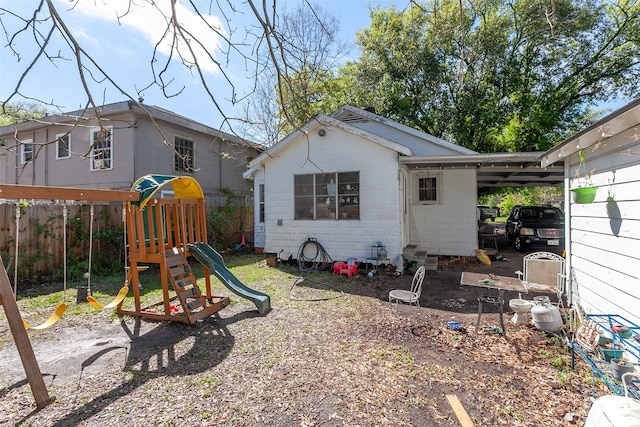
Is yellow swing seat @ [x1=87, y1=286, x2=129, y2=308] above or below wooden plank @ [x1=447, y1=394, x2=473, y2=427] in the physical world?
above

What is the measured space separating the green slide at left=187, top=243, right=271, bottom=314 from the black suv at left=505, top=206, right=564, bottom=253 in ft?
31.1

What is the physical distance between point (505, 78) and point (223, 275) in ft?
52.8

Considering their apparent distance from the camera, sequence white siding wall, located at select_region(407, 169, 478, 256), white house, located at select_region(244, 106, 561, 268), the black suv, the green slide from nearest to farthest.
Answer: the green slide
white house, located at select_region(244, 106, 561, 268)
white siding wall, located at select_region(407, 169, 478, 256)
the black suv

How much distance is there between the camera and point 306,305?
5.72 meters

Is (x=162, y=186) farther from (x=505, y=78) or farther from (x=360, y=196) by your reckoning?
(x=505, y=78)

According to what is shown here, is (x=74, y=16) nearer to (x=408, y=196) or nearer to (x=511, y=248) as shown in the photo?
(x=408, y=196)

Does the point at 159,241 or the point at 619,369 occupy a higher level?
the point at 159,241

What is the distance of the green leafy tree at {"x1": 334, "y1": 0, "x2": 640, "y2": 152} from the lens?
13531mm

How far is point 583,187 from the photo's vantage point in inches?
165

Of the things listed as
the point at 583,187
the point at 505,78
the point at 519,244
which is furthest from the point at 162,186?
the point at 505,78

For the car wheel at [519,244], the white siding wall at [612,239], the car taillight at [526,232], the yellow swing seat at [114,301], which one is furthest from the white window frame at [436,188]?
the yellow swing seat at [114,301]

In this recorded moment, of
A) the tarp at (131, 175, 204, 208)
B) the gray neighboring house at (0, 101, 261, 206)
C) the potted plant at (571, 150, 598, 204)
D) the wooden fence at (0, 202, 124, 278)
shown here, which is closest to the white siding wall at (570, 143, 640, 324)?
the potted plant at (571, 150, 598, 204)

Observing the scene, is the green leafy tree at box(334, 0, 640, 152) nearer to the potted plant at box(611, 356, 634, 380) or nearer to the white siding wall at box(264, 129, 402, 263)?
the white siding wall at box(264, 129, 402, 263)

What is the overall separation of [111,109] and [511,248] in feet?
50.1
